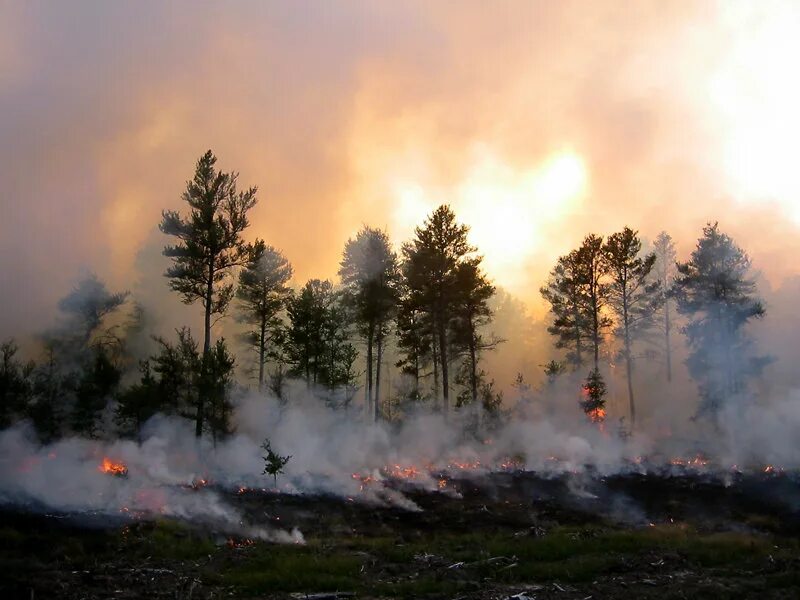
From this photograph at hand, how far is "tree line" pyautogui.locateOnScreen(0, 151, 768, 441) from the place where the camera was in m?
30.8

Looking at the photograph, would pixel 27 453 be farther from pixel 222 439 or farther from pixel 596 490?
pixel 596 490

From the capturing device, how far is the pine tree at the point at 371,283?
37438 mm

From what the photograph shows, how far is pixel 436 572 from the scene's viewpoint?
13133 millimetres

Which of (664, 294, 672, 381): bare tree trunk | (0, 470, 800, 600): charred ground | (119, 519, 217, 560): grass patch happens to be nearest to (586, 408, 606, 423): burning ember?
(664, 294, 672, 381): bare tree trunk

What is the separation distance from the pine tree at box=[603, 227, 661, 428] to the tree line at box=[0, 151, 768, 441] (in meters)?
0.09

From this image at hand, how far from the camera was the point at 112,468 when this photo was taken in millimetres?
20484

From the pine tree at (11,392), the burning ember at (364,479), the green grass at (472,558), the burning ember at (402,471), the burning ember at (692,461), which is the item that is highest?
the pine tree at (11,392)

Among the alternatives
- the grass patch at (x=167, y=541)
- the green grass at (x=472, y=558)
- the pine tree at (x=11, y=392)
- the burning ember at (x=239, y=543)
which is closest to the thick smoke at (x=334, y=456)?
the burning ember at (x=239, y=543)

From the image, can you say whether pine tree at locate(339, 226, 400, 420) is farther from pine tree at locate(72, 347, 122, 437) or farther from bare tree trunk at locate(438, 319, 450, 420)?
pine tree at locate(72, 347, 122, 437)

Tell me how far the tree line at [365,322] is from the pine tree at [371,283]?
0.09m

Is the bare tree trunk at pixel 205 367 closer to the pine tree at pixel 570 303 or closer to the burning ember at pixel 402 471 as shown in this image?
the burning ember at pixel 402 471

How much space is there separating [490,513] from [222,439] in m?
13.3

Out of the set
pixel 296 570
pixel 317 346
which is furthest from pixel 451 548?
pixel 317 346

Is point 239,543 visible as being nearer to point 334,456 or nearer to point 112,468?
point 112,468
